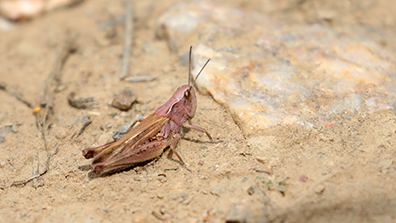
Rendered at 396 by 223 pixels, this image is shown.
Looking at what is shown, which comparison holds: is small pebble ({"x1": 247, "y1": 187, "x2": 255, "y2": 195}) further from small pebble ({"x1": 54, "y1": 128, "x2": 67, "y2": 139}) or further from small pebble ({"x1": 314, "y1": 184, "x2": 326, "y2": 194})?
small pebble ({"x1": 54, "y1": 128, "x2": 67, "y2": 139})

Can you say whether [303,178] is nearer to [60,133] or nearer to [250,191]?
[250,191]

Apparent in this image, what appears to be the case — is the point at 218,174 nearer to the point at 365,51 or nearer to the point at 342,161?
the point at 342,161

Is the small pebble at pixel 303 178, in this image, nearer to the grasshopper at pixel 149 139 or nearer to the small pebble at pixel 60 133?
the grasshopper at pixel 149 139

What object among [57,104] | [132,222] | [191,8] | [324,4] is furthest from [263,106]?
[324,4]

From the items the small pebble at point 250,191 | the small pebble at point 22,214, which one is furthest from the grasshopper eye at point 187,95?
the small pebble at point 22,214

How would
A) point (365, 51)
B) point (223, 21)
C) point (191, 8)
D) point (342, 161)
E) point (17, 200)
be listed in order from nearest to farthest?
point (342, 161) → point (17, 200) → point (365, 51) → point (223, 21) → point (191, 8)
